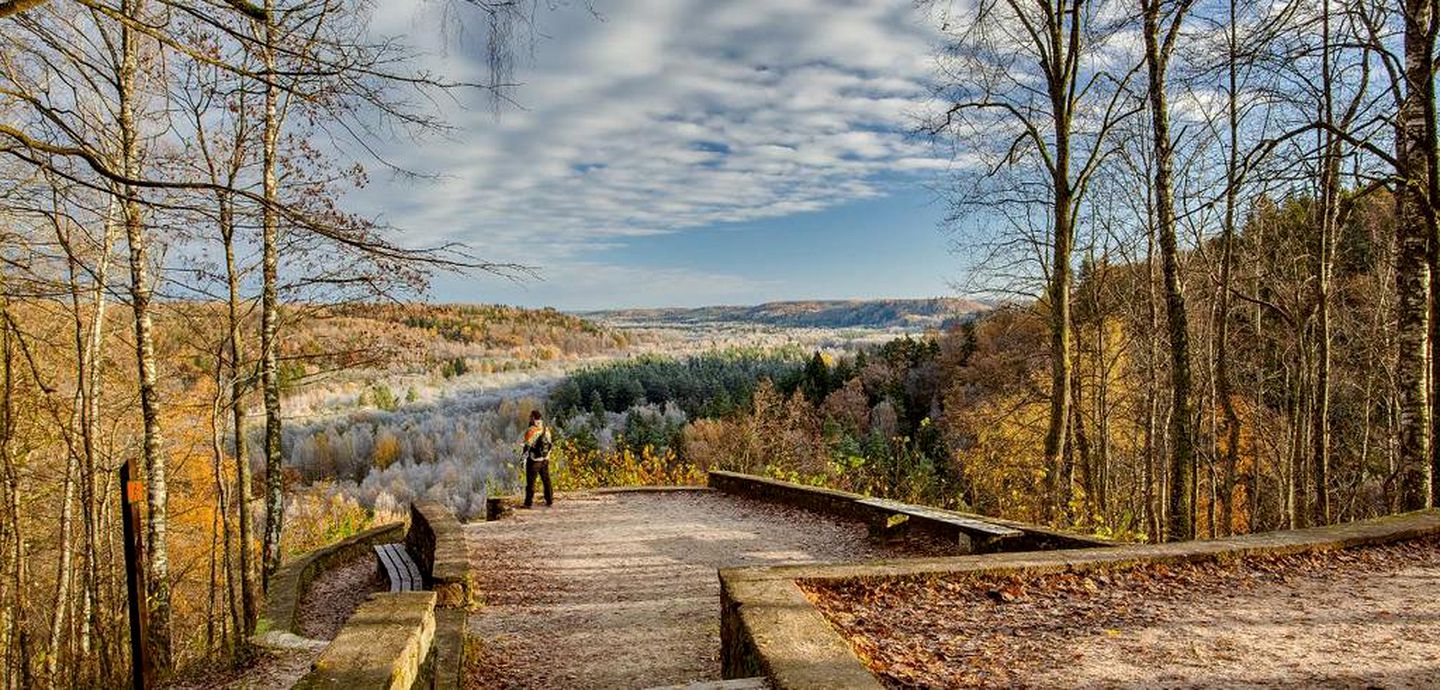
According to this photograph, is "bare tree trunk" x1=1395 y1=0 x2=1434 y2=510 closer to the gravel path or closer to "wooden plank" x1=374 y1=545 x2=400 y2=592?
the gravel path

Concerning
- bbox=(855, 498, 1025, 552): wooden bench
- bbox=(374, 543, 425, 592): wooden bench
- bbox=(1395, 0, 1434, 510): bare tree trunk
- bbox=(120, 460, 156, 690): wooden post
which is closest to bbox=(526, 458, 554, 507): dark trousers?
bbox=(374, 543, 425, 592): wooden bench

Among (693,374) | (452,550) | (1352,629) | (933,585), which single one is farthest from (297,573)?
(693,374)

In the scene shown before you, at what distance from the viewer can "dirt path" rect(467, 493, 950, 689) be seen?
6.21 meters

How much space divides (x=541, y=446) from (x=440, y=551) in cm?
502

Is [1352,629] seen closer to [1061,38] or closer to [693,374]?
[1061,38]

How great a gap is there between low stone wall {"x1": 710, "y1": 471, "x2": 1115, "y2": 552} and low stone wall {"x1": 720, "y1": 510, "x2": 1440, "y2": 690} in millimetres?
1141

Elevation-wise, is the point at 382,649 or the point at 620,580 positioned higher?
the point at 382,649

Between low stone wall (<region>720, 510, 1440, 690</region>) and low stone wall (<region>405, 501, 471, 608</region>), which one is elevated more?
low stone wall (<region>720, 510, 1440, 690</region>)

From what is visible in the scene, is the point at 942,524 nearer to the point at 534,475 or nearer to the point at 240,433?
the point at 534,475

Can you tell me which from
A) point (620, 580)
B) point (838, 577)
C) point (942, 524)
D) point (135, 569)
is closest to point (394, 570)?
point (620, 580)

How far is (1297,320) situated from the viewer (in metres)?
15.2

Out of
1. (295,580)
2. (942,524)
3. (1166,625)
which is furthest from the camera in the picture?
(295,580)

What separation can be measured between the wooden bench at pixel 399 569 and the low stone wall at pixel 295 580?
1.05 metres

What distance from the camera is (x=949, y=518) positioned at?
913 centimetres
